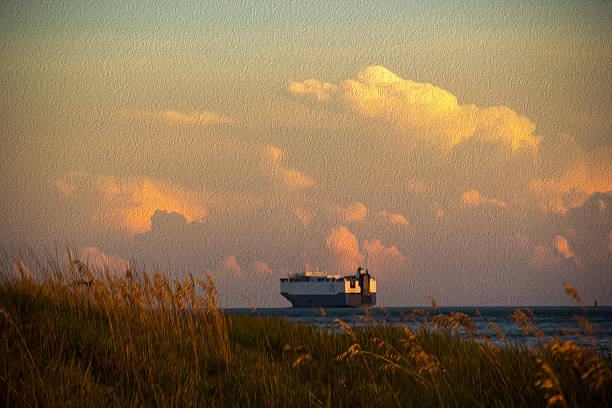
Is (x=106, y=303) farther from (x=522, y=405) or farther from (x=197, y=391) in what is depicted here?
(x=522, y=405)

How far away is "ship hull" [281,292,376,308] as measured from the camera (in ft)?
198

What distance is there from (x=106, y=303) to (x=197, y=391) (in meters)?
2.15

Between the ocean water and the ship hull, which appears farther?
the ship hull

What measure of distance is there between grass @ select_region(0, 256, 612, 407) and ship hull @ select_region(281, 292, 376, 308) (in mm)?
53541

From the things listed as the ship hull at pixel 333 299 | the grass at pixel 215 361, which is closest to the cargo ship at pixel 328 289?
the ship hull at pixel 333 299

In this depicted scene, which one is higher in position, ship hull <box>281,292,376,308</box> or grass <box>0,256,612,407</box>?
grass <box>0,256,612,407</box>

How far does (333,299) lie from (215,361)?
56.3m

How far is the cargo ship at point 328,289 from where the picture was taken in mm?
60406

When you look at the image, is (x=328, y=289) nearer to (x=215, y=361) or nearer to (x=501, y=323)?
(x=501, y=323)

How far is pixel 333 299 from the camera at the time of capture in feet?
199

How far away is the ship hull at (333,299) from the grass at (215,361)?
2108 inches

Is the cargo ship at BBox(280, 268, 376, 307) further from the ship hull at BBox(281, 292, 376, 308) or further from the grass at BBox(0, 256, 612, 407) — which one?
the grass at BBox(0, 256, 612, 407)

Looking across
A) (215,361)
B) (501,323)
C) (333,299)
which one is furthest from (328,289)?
(215,361)

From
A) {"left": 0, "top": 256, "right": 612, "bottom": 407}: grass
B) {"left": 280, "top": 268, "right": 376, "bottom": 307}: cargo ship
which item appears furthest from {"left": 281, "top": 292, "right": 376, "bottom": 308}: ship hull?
{"left": 0, "top": 256, "right": 612, "bottom": 407}: grass
